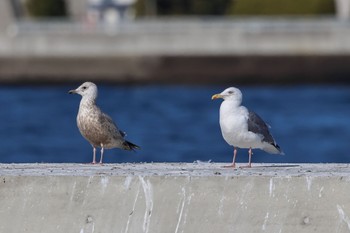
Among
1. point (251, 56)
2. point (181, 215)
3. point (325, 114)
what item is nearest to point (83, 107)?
point (181, 215)

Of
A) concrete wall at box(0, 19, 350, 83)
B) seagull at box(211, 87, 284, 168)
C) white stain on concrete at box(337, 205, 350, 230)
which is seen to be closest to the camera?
white stain on concrete at box(337, 205, 350, 230)

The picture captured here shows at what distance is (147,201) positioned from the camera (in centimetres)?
973

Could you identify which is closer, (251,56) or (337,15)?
(251,56)

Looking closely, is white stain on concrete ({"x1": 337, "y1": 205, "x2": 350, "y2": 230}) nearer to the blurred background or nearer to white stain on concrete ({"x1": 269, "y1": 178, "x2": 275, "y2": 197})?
white stain on concrete ({"x1": 269, "y1": 178, "x2": 275, "y2": 197})

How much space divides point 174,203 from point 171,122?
102ft

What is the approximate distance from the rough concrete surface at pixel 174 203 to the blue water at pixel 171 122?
16.5 m

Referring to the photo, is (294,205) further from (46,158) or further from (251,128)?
(46,158)

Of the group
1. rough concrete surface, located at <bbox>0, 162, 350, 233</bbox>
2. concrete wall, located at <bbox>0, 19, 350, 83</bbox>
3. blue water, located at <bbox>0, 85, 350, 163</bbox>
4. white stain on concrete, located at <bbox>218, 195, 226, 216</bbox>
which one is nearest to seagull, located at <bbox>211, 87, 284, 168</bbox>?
rough concrete surface, located at <bbox>0, 162, 350, 233</bbox>

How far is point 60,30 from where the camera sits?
49.6 meters

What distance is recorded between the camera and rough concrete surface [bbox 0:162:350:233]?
9664 millimetres

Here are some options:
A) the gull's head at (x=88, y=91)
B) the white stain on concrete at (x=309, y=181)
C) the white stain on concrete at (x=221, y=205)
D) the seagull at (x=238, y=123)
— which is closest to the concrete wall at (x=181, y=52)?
the gull's head at (x=88, y=91)

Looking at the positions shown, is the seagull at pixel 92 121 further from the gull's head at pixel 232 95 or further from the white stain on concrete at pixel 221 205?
the white stain on concrete at pixel 221 205

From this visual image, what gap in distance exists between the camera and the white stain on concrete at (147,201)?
9.70 m

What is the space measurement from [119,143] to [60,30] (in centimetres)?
3812
